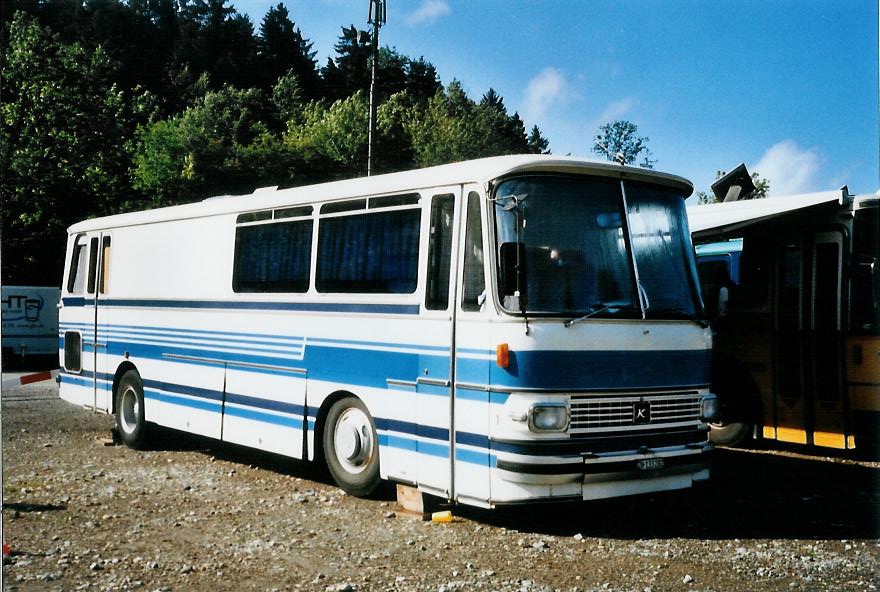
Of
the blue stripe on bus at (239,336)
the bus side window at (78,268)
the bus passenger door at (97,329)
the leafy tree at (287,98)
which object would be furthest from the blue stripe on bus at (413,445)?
the leafy tree at (287,98)

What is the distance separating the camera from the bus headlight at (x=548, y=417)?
7.14m

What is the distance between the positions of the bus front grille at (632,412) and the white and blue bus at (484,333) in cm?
1

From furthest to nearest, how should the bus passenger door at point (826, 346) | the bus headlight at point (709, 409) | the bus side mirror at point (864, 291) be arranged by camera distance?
the bus passenger door at point (826, 346), the bus side mirror at point (864, 291), the bus headlight at point (709, 409)

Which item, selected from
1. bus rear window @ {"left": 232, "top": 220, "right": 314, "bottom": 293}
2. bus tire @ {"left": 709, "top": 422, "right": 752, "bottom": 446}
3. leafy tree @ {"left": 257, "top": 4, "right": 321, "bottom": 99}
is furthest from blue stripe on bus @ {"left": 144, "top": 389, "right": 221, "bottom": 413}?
leafy tree @ {"left": 257, "top": 4, "right": 321, "bottom": 99}

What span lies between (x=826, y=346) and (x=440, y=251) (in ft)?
19.4

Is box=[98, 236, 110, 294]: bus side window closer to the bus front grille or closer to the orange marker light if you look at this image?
the orange marker light

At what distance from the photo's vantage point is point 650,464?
7.61 meters

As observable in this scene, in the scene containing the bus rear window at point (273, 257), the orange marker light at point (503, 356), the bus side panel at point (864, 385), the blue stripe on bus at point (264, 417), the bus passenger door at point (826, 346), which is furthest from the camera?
the bus passenger door at point (826, 346)

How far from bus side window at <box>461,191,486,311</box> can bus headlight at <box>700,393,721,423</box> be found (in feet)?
7.41

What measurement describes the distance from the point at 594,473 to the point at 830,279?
19.2ft

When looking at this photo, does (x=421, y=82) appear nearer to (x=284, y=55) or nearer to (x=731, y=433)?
(x=284, y=55)

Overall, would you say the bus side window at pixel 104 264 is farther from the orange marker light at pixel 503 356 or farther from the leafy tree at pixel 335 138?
the leafy tree at pixel 335 138

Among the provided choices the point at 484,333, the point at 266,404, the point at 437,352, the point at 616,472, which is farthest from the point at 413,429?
the point at 266,404

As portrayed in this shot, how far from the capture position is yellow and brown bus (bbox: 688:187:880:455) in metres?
11.1
